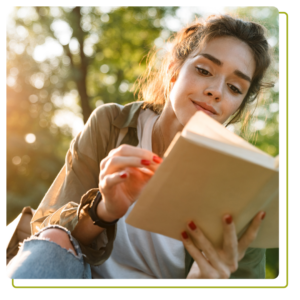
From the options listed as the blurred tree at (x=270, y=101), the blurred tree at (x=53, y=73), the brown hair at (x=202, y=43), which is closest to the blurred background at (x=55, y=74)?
the blurred tree at (x=53, y=73)

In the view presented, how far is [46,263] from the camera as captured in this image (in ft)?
3.65

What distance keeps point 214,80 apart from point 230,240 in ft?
2.73

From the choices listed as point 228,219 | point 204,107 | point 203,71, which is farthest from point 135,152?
point 203,71

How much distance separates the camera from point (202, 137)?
0.90 metres

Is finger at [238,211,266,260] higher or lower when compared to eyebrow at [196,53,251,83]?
lower

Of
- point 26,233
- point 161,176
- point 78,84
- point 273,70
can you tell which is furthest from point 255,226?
point 78,84

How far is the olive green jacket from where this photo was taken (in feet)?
4.39

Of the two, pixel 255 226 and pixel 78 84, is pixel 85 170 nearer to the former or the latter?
Answer: pixel 255 226

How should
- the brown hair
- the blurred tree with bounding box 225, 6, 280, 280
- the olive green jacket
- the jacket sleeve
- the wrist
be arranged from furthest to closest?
1. the blurred tree with bounding box 225, 6, 280, 280
2. the brown hair
3. the jacket sleeve
4. the olive green jacket
5. the wrist

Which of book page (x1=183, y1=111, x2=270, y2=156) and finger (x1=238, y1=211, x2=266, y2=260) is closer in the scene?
book page (x1=183, y1=111, x2=270, y2=156)

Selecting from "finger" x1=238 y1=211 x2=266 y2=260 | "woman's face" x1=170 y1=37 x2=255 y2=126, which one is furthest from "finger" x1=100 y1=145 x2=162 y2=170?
"woman's face" x1=170 y1=37 x2=255 y2=126

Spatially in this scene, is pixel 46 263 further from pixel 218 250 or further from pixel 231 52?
pixel 231 52

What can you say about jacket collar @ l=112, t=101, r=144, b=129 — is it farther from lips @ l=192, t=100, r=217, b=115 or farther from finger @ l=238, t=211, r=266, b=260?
finger @ l=238, t=211, r=266, b=260
